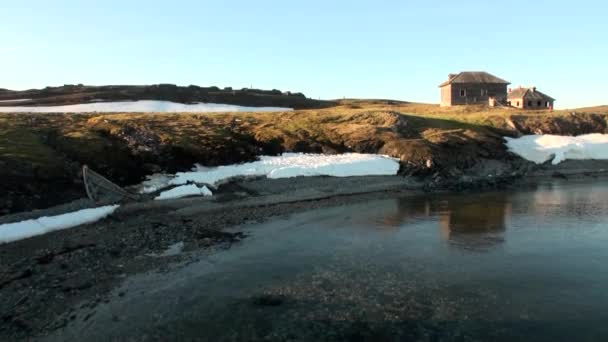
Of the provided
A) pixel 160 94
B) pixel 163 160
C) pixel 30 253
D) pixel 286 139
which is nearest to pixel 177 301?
pixel 30 253

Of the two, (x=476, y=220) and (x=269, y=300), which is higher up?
(x=476, y=220)

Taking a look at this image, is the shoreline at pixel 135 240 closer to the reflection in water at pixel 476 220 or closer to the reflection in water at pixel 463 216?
the reflection in water at pixel 463 216

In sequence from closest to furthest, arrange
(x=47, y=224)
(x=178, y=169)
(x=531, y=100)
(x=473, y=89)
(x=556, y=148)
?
(x=47, y=224)
(x=178, y=169)
(x=556, y=148)
(x=531, y=100)
(x=473, y=89)

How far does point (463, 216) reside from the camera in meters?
29.1

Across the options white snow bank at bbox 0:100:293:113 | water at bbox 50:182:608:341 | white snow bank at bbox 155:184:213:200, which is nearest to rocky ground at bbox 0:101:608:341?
white snow bank at bbox 155:184:213:200

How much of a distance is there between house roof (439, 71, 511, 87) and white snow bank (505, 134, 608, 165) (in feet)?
128

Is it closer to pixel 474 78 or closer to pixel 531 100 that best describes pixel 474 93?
pixel 474 78

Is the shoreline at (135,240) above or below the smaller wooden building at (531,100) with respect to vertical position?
below

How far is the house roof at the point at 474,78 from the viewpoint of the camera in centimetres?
9975

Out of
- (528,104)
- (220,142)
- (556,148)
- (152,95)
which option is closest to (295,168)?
(220,142)

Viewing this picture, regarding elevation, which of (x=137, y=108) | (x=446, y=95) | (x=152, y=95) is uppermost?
(x=152, y=95)

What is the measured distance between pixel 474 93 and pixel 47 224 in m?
96.7

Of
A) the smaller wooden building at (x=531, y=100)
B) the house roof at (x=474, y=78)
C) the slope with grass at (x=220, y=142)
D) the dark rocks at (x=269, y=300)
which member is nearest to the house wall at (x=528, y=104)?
the smaller wooden building at (x=531, y=100)

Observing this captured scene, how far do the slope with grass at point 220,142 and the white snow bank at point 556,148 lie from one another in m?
2.61
